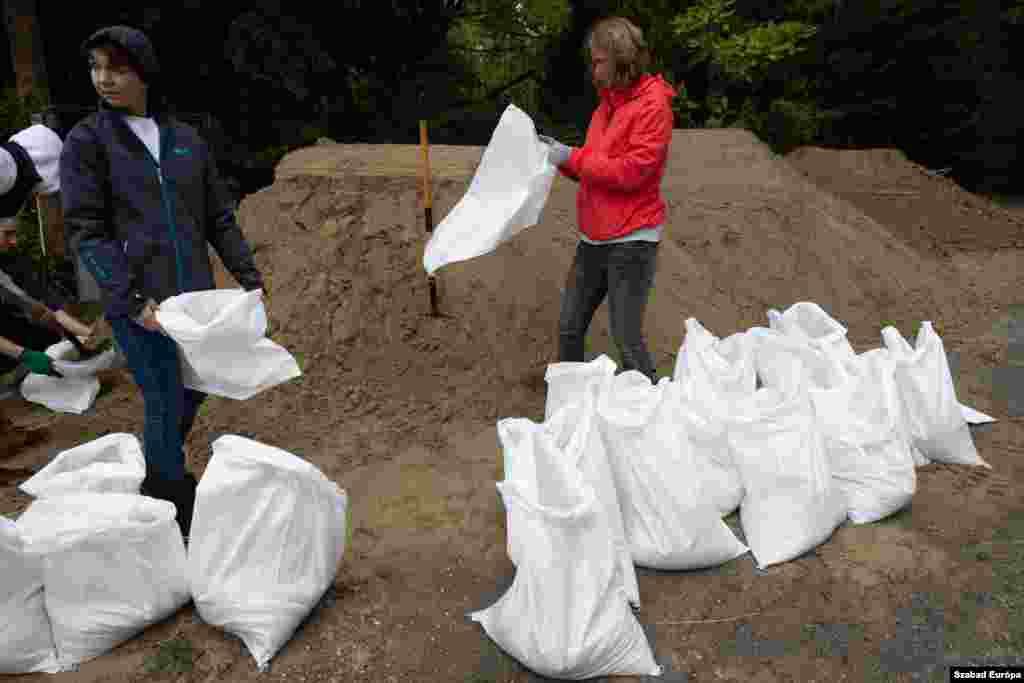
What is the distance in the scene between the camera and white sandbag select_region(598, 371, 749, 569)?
2.42 m

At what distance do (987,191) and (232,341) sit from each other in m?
11.6

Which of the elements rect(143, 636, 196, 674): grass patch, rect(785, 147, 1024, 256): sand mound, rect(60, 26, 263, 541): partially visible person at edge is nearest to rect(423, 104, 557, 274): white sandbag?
rect(60, 26, 263, 541): partially visible person at edge

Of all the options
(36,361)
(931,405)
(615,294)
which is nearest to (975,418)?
(931,405)

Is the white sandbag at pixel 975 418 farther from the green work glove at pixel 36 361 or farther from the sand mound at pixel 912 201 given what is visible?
the sand mound at pixel 912 201

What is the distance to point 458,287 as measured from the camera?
4.04 metres

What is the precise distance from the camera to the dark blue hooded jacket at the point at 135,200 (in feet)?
7.03

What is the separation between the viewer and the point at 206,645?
7.05 ft

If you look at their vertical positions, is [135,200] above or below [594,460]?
above

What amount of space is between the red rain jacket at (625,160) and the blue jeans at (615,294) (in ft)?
0.31

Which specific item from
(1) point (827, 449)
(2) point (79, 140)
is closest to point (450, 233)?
(2) point (79, 140)

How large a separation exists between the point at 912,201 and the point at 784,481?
757 centimetres

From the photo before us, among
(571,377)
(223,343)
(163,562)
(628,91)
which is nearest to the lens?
(163,562)

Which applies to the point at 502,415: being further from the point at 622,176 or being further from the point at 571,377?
the point at 622,176

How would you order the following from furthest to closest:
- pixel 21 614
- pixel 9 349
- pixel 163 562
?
pixel 9 349 < pixel 163 562 < pixel 21 614
